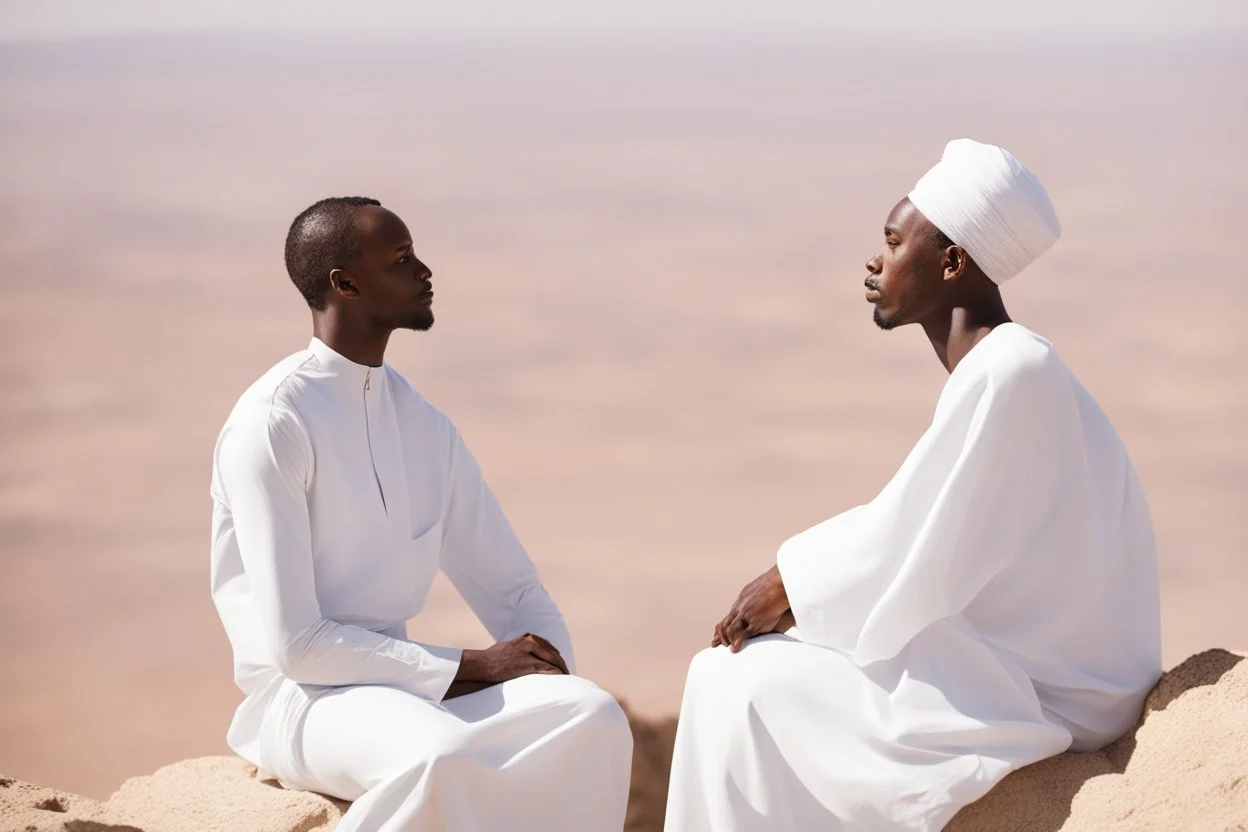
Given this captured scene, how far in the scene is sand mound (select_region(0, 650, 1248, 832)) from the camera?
12.4 ft

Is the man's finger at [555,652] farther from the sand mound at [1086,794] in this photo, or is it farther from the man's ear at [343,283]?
the man's ear at [343,283]

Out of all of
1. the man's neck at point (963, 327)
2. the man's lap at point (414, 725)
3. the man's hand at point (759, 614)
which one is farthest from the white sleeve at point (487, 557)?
the man's neck at point (963, 327)

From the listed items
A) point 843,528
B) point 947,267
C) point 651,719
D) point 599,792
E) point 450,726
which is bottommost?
point 651,719

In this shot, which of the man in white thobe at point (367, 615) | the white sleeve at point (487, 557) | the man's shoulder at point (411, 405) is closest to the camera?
the man in white thobe at point (367, 615)

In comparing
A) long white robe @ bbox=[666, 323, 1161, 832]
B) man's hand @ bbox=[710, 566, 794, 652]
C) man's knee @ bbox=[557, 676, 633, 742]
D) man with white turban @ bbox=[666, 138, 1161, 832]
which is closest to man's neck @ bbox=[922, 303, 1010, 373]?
man with white turban @ bbox=[666, 138, 1161, 832]

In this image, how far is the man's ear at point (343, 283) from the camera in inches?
177

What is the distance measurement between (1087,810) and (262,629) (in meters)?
2.18

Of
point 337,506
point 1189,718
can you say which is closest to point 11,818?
point 337,506

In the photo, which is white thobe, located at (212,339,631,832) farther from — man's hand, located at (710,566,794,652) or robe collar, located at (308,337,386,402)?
man's hand, located at (710,566,794,652)

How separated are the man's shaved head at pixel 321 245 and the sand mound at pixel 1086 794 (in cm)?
139

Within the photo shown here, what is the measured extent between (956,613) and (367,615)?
1581 mm

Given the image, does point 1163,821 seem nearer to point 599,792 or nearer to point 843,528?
point 843,528

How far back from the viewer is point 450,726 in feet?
13.5

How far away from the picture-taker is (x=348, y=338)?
455 cm
